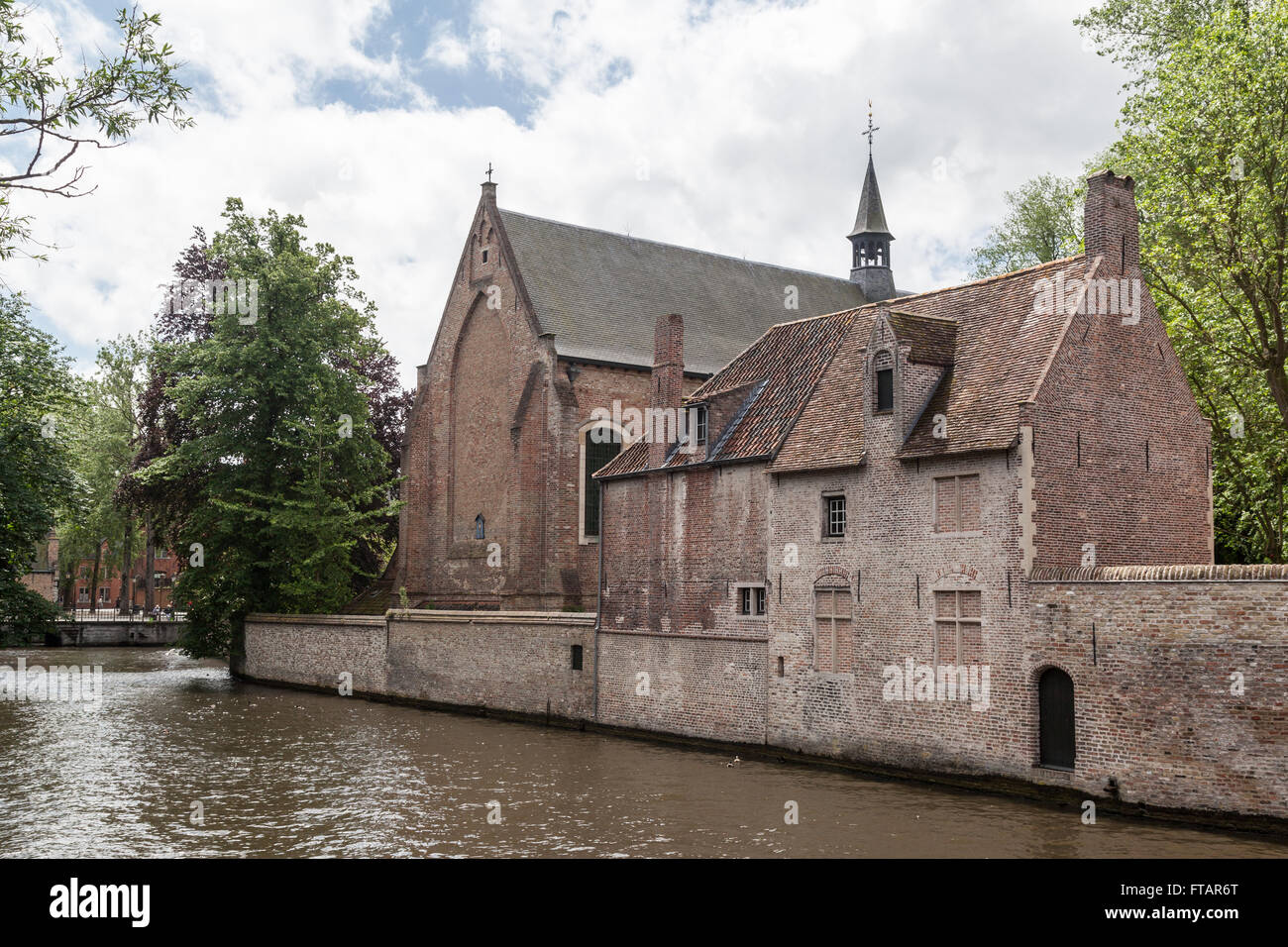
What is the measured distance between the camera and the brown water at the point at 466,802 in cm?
1476

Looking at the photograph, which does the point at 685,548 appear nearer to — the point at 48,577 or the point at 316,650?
the point at 316,650

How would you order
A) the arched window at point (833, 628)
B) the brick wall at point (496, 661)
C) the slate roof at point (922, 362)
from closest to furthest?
the slate roof at point (922, 362) < the arched window at point (833, 628) < the brick wall at point (496, 661)

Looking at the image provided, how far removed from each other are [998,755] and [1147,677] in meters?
2.71

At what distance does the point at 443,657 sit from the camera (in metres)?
30.4

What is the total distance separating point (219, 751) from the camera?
22.8m

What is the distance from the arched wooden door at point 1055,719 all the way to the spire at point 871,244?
3184 cm

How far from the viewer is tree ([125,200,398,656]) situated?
36406 mm

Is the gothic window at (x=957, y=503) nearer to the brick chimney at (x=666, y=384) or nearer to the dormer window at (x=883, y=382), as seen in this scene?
the dormer window at (x=883, y=382)

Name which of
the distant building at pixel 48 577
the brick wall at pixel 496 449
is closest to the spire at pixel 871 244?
the brick wall at pixel 496 449

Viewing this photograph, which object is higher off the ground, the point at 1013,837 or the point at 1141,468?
the point at 1141,468

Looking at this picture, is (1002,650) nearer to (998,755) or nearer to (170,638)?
(998,755)

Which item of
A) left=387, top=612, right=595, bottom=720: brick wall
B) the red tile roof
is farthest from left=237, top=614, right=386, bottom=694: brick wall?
the red tile roof

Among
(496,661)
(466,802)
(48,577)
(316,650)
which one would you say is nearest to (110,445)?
(48,577)
